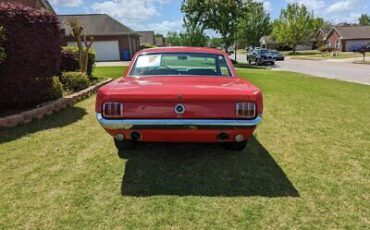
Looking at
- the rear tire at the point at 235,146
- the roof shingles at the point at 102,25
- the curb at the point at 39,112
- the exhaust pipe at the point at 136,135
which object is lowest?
the rear tire at the point at 235,146

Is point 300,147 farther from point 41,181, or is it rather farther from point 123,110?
point 41,181

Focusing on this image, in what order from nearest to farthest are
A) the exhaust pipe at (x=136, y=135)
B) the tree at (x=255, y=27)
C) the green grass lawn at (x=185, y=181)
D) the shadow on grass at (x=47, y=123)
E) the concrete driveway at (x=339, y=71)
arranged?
the green grass lawn at (x=185, y=181) < the exhaust pipe at (x=136, y=135) < the shadow on grass at (x=47, y=123) < the concrete driveway at (x=339, y=71) < the tree at (x=255, y=27)

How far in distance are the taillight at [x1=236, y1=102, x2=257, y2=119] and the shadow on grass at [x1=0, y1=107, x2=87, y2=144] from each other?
3801 mm

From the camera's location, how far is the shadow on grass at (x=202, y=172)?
3848mm

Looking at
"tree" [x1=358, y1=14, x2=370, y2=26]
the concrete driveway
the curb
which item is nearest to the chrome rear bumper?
the curb

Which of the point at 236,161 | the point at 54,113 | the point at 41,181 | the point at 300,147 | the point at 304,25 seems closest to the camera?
the point at 41,181

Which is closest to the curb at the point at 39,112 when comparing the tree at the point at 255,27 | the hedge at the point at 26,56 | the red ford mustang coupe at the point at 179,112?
the hedge at the point at 26,56

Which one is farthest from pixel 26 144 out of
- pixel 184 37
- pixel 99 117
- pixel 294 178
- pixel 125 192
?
pixel 184 37

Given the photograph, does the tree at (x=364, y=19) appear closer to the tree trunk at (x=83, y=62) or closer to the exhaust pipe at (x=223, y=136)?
the tree trunk at (x=83, y=62)

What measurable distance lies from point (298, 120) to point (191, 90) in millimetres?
3913

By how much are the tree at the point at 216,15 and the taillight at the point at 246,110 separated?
34935mm

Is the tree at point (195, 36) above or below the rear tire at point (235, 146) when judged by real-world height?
above

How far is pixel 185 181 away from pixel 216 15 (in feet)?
118

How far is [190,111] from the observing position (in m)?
3.93
